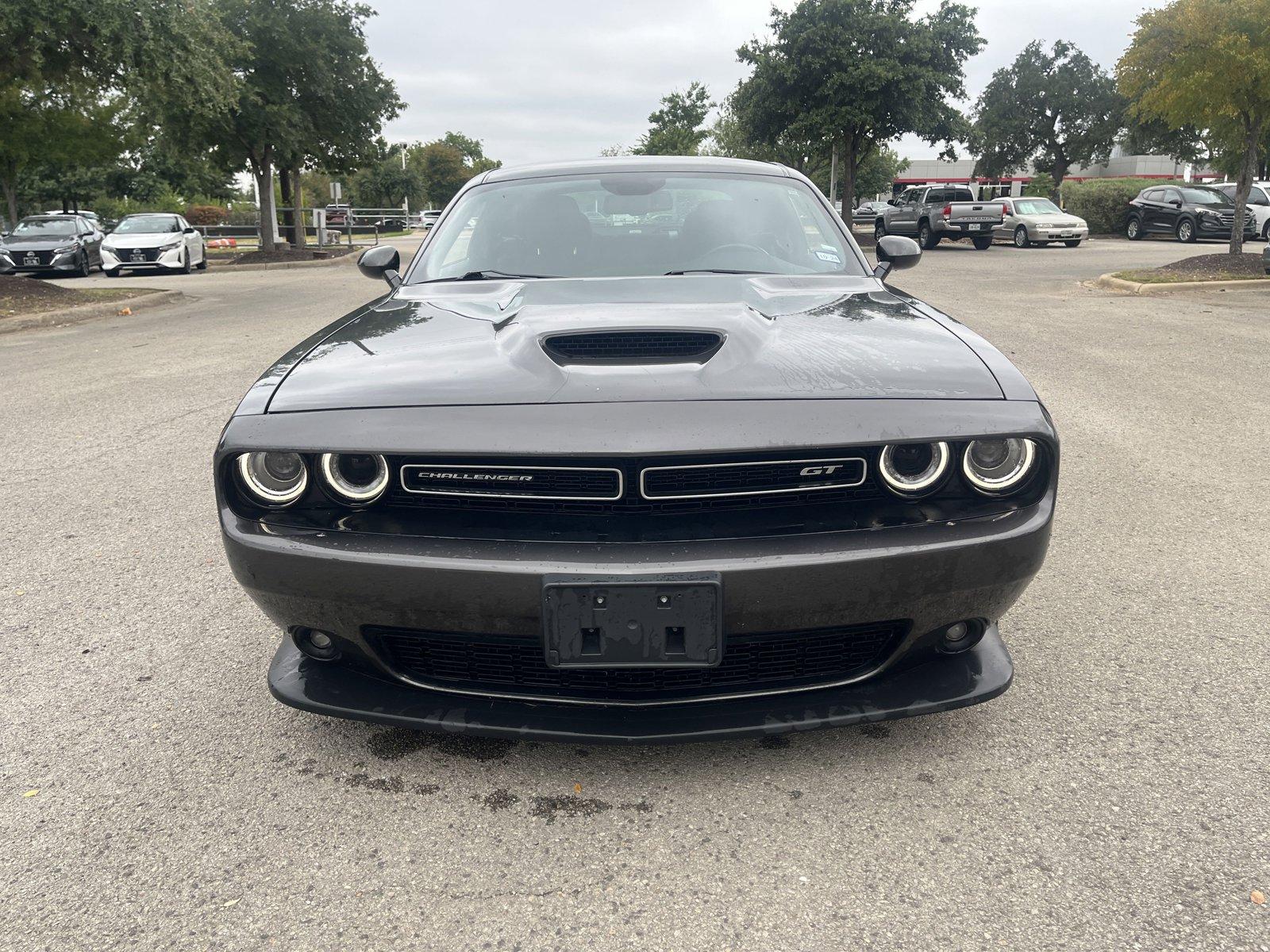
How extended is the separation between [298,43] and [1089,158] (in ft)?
176

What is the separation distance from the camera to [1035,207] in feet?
83.5

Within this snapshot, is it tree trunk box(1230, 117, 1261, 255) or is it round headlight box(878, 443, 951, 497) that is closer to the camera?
round headlight box(878, 443, 951, 497)

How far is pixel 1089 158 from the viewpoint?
2426 inches

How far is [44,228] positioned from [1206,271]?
22.6 metres

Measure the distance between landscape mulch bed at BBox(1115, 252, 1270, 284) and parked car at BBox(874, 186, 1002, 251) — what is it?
895 centimetres

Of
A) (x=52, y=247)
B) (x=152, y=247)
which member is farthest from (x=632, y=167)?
(x=52, y=247)

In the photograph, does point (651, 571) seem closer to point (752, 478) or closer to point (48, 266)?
point (752, 478)

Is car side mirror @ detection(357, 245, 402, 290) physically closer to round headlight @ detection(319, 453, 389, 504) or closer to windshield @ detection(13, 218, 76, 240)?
round headlight @ detection(319, 453, 389, 504)

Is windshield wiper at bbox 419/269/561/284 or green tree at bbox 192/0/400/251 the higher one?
green tree at bbox 192/0/400/251

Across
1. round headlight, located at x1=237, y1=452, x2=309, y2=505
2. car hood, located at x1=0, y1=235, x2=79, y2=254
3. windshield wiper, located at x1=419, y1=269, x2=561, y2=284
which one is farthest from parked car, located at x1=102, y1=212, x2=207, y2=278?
round headlight, located at x1=237, y1=452, x2=309, y2=505

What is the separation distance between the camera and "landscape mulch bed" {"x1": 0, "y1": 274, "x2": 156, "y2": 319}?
12.3m

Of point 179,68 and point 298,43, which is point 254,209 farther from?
point 179,68

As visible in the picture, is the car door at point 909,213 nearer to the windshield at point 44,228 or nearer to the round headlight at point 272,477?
the windshield at point 44,228

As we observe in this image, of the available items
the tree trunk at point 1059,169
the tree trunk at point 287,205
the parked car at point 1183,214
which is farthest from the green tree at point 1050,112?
the tree trunk at point 287,205
